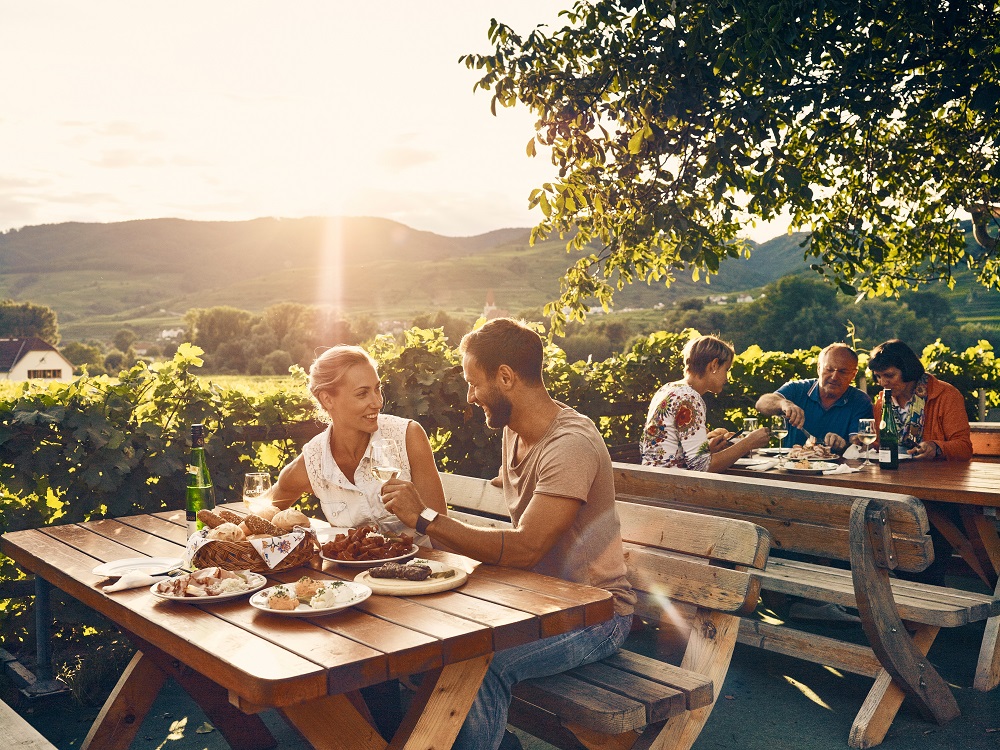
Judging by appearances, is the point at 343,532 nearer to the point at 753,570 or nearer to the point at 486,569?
the point at 486,569

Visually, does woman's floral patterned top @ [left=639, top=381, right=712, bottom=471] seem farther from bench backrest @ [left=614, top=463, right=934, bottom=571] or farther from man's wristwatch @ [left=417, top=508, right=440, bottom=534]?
man's wristwatch @ [left=417, top=508, right=440, bottom=534]

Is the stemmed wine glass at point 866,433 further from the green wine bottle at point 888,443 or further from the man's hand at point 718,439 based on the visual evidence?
the man's hand at point 718,439

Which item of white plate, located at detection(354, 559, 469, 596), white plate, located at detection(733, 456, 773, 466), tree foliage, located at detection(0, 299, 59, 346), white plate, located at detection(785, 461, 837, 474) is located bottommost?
tree foliage, located at detection(0, 299, 59, 346)

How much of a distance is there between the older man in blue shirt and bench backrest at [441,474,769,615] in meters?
2.87

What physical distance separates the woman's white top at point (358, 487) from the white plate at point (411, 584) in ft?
2.88

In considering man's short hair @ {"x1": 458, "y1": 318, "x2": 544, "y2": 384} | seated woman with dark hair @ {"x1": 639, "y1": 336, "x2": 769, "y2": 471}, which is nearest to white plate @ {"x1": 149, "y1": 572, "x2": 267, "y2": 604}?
man's short hair @ {"x1": 458, "y1": 318, "x2": 544, "y2": 384}

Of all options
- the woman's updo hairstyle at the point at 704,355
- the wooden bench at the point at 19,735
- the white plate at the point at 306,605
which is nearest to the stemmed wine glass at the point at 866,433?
the woman's updo hairstyle at the point at 704,355

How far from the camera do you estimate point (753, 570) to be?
2.73 metres

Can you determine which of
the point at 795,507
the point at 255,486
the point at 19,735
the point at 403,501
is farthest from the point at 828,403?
the point at 19,735

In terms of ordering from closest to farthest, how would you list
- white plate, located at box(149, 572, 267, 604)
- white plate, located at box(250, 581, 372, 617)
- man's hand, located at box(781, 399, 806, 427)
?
white plate, located at box(250, 581, 372, 617) < white plate, located at box(149, 572, 267, 604) < man's hand, located at box(781, 399, 806, 427)

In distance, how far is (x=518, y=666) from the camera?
8.43 ft

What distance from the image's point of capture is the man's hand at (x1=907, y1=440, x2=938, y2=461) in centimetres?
534

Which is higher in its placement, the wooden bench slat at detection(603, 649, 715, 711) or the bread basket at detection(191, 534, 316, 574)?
the bread basket at detection(191, 534, 316, 574)

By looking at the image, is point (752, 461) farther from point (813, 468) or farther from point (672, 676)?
point (672, 676)
